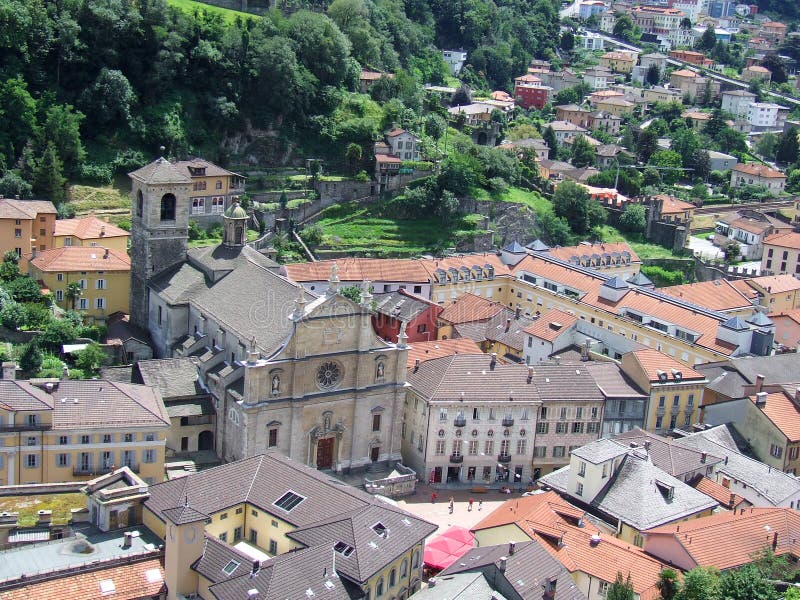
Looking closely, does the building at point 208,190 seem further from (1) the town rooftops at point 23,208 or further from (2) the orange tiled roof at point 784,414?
(2) the orange tiled roof at point 784,414

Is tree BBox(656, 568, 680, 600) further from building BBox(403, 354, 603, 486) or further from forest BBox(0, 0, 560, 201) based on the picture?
forest BBox(0, 0, 560, 201)

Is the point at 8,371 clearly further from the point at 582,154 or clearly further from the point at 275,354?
the point at 582,154

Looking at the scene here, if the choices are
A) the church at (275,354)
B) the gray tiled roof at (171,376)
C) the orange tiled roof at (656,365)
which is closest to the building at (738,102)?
the orange tiled roof at (656,365)

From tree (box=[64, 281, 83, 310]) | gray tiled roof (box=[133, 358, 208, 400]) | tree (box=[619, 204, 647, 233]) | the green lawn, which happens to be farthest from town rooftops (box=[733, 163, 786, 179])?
gray tiled roof (box=[133, 358, 208, 400])

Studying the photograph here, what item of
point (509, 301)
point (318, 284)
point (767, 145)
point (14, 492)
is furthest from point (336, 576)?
point (767, 145)

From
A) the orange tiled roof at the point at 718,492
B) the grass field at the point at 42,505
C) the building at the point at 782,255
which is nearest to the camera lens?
the grass field at the point at 42,505

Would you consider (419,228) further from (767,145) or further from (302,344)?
(767,145)

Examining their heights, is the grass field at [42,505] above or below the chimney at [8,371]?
below
